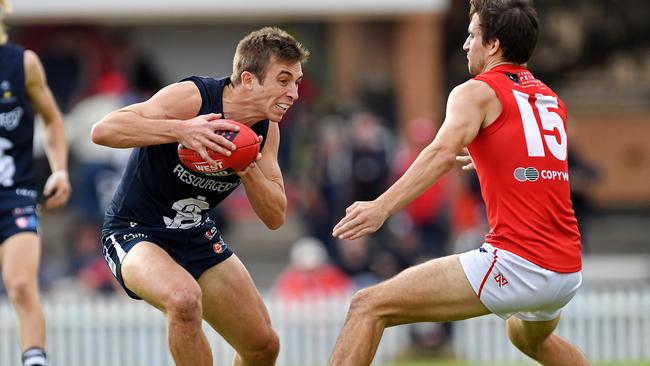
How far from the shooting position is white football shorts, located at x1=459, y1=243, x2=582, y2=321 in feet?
21.2

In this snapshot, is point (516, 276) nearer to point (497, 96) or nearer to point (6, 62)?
point (497, 96)

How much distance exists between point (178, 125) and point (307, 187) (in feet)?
30.9

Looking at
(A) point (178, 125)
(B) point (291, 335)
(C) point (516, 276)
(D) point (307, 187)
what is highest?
(A) point (178, 125)

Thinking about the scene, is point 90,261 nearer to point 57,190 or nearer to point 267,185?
point 57,190

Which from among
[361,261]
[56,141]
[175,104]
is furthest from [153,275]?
[361,261]

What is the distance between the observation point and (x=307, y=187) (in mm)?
16016

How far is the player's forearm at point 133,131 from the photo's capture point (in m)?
6.62

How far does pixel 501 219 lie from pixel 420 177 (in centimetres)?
56

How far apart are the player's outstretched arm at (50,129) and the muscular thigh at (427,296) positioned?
A: 9.34 ft

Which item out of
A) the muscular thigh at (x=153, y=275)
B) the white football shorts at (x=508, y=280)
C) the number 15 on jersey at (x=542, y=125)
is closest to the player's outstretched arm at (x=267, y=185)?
the muscular thigh at (x=153, y=275)

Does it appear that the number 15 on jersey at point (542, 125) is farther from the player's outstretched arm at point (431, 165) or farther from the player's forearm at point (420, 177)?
the player's forearm at point (420, 177)

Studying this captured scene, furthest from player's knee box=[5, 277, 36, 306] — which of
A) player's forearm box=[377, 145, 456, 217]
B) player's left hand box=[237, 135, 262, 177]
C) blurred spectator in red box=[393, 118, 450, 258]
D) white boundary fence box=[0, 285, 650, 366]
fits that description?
blurred spectator in red box=[393, 118, 450, 258]

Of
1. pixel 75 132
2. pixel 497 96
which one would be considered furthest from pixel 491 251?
pixel 75 132

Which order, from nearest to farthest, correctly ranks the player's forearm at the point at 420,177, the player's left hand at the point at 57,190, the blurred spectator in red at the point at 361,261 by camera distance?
the player's forearm at the point at 420,177 → the player's left hand at the point at 57,190 → the blurred spectator in red at the point at 361,261
